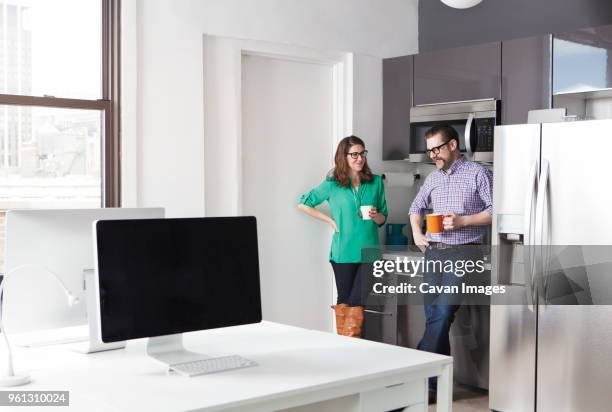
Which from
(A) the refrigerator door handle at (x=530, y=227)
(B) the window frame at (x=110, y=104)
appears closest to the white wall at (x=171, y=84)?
(B) the window frame at (x=110, y=104)

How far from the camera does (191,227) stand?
244cm

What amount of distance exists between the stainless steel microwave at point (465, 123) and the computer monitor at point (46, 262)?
101 inches

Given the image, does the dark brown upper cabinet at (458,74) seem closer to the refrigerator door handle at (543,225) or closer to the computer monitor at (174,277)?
the refrigerator door handle at (543,225)

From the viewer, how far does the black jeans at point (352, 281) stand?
4824 millimetres

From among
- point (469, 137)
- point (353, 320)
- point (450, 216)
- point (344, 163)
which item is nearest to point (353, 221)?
point (344, 163)

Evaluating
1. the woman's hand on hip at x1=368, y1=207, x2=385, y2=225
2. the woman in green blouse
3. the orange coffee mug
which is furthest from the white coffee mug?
the orange coffee mug

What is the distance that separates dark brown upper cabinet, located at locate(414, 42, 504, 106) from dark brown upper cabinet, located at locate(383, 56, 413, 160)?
0.32ft

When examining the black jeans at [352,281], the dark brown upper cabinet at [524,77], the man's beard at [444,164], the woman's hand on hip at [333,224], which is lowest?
A: the black jeans at [352,281]

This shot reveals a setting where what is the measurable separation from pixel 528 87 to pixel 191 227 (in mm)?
2681

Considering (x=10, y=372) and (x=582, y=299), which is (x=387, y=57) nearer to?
(x=582, y=299)

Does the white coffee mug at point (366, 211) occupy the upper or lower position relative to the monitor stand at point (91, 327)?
upper

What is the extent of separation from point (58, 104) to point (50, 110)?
0.05 m

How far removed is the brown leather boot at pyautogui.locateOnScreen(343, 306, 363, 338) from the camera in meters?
4.78

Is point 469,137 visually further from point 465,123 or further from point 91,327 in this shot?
point 91,327
